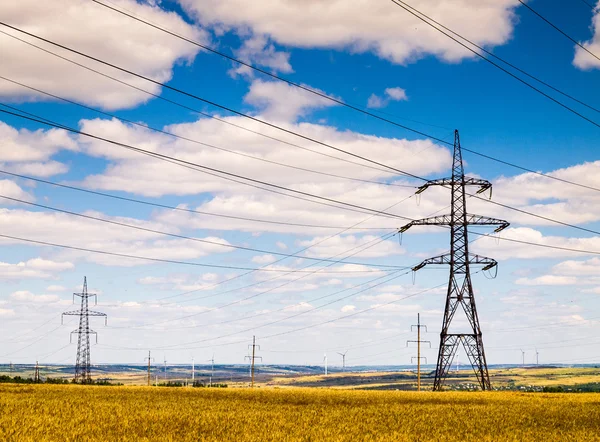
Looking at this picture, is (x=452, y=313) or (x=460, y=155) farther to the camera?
(x=460, y=155)

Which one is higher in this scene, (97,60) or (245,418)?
(97,60)

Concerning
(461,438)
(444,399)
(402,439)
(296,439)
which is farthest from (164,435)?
(444,399)

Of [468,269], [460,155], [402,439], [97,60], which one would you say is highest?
[460,155]

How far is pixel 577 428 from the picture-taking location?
104ft

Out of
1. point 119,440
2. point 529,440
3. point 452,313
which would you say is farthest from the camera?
point 452,313

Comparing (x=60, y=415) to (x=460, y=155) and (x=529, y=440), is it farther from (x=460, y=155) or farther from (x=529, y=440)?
(x=460, y=155)

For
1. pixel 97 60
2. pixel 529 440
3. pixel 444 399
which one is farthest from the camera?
pixel 444 399

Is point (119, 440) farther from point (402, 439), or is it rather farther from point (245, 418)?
point (245, 418)

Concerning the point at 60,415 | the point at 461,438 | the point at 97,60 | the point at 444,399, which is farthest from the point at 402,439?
the point at 444,399

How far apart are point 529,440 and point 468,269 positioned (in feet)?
142

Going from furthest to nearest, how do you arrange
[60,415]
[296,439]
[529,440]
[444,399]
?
1. [444,399]
2. [60,415]
3. [529,440]
4. [296,439]

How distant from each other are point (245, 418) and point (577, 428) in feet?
52.0

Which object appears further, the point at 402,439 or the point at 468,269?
the point at 468,269

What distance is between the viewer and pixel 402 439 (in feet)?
78.9
